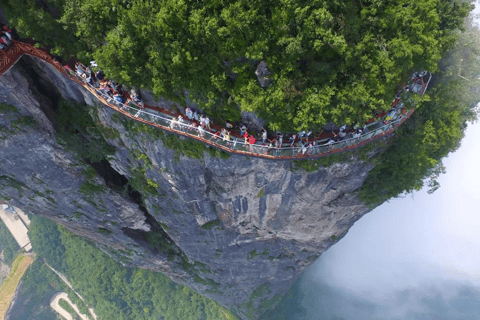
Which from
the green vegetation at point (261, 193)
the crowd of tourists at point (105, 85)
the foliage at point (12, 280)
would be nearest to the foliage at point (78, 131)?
the crowd of tourists at point (105, 85)

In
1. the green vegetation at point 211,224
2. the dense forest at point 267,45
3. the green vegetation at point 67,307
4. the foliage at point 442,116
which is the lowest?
the green vegetation at point 67,307

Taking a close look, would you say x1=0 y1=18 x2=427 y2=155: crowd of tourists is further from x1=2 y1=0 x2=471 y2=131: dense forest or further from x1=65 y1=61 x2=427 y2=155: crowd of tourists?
x1=2 y1=0 x2=471 y2=131: dense forest

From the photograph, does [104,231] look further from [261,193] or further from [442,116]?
[442,116]

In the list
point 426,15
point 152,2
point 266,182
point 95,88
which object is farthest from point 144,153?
point 426,15

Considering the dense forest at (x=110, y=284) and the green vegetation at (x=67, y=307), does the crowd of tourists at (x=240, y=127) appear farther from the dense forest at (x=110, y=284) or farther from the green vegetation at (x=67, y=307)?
the green vegetation at (x=67, y=307)

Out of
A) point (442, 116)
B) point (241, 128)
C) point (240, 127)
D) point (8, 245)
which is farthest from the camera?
point (8, 245)

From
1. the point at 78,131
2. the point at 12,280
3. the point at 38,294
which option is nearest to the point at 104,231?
the point at 78,131
